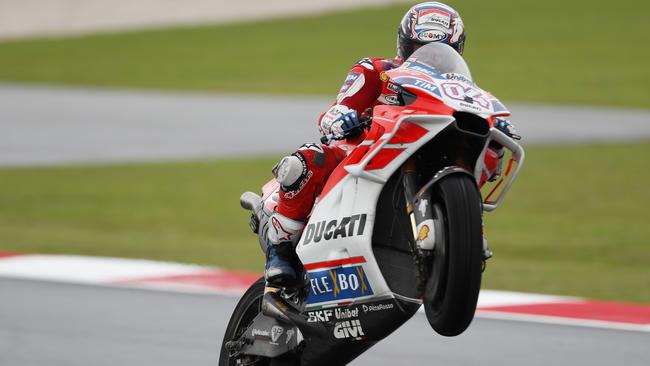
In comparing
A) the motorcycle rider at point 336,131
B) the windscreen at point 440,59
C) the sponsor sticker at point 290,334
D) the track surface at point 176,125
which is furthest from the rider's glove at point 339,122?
the track surface at point 176,125

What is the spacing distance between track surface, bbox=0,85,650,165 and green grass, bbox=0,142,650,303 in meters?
1.28

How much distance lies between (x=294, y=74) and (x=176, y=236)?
1599cm

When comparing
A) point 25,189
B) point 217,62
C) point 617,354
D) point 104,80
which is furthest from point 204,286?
point 217,62

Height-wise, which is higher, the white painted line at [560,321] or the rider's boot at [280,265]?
the white painted line at [560,321]

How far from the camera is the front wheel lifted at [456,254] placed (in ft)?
13.7

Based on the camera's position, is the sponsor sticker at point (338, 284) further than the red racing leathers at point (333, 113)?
No

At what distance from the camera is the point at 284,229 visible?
5043mm

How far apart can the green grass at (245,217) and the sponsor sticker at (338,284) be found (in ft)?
12.5

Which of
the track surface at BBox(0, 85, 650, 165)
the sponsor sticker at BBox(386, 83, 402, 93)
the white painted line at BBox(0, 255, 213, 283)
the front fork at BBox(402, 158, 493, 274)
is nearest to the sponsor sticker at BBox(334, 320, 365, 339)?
the front fork at BBox(402, 158, 493, 274)

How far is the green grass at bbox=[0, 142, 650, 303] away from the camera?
916cm

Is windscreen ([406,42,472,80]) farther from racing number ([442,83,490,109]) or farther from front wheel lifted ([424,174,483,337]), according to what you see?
front wheel lifted ([424,174,483,337])

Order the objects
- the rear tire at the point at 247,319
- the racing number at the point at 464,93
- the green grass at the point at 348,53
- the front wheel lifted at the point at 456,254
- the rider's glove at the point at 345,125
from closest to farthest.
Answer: the front wheel lifted at the point at 456,254 → the racing number at the point at 464,93 → the rider's glove at the point at 345,125 → the rear tire at the point at 247,319 → the green grass at the point at 348,53

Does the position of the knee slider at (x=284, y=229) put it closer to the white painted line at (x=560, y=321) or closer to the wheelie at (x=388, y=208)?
the wheelie at (x=388, y=208)

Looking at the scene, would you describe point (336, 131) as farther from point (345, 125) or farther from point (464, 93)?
point (464, 93)
